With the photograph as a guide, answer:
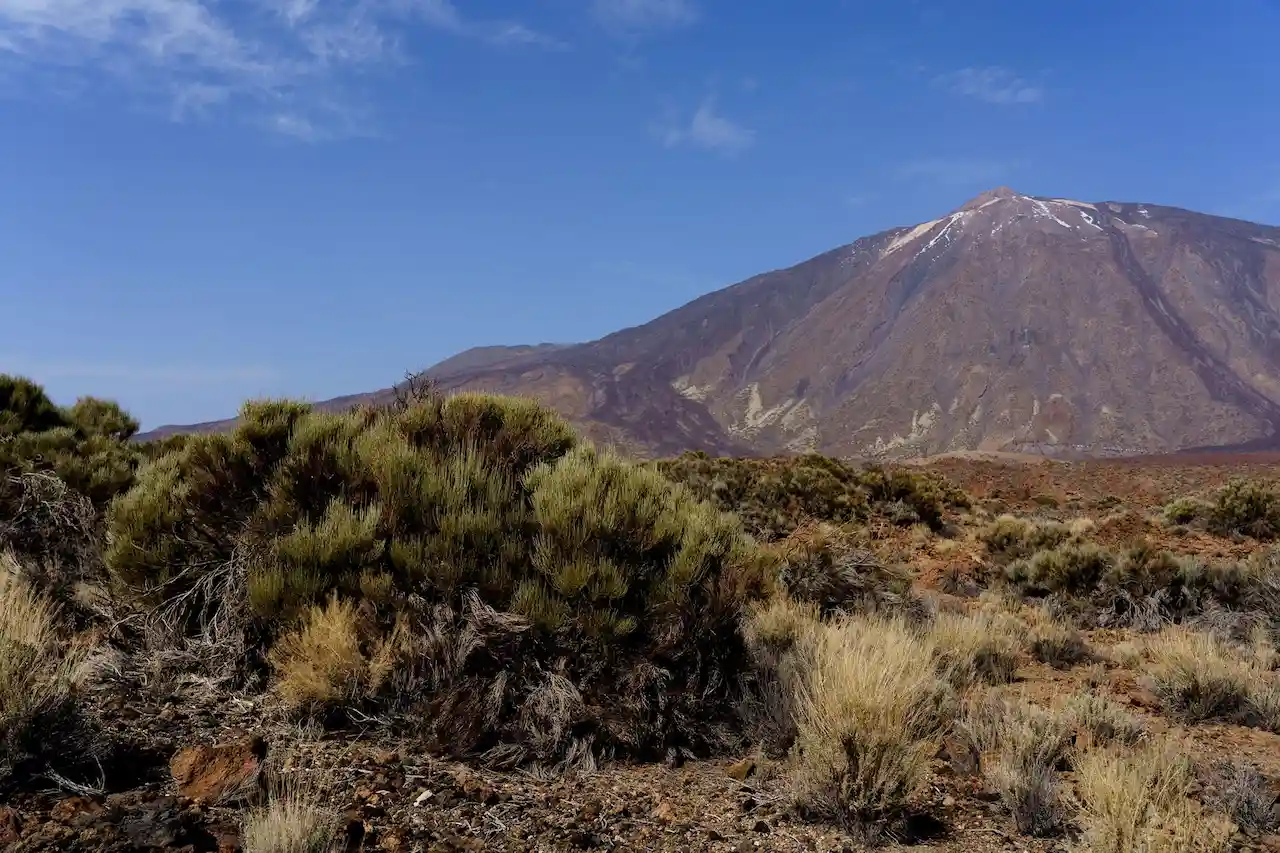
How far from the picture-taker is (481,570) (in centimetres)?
504

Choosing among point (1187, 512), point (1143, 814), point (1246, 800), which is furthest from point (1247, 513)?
point (1143, 814)

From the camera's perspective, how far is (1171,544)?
14211mm

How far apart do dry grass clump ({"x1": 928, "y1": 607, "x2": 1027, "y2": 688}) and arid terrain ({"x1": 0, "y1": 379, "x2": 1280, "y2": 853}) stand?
0.04 metres

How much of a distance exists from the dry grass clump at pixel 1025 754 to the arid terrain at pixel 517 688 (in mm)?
18

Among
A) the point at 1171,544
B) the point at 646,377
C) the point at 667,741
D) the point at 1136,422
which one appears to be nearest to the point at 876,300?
the point at 646,377

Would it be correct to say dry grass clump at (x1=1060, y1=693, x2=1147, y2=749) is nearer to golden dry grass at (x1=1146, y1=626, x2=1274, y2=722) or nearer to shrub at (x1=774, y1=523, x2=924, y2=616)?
golden dry grass at (x1=1146, y1=626, x2=1274, y2=722)

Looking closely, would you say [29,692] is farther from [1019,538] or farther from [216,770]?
[1019,538]

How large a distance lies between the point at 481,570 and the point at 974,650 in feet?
12.6

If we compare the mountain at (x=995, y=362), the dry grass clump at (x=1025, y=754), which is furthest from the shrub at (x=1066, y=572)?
the mountain at (x=995, y=362)

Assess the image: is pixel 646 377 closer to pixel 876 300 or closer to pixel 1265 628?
pixel 876 300

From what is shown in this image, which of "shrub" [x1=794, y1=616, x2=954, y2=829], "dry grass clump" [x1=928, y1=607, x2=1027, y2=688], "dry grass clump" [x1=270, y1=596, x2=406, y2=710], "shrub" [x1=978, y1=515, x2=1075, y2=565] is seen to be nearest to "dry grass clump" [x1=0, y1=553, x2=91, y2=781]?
"dry grass clump" [x1=270, y1=596, x2=406, y2=710]

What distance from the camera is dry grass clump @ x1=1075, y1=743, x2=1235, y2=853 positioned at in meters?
3.37

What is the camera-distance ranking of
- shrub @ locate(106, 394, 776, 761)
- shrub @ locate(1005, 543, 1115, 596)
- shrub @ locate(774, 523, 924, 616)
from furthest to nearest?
1. shrub @ locate(1005, 543, 1115, 596)
2. shrub @ locate(774, 523, 924, 616)
3. shrub @ locate(106, 394, 776, 761)

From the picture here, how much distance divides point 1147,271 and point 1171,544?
631 feet
